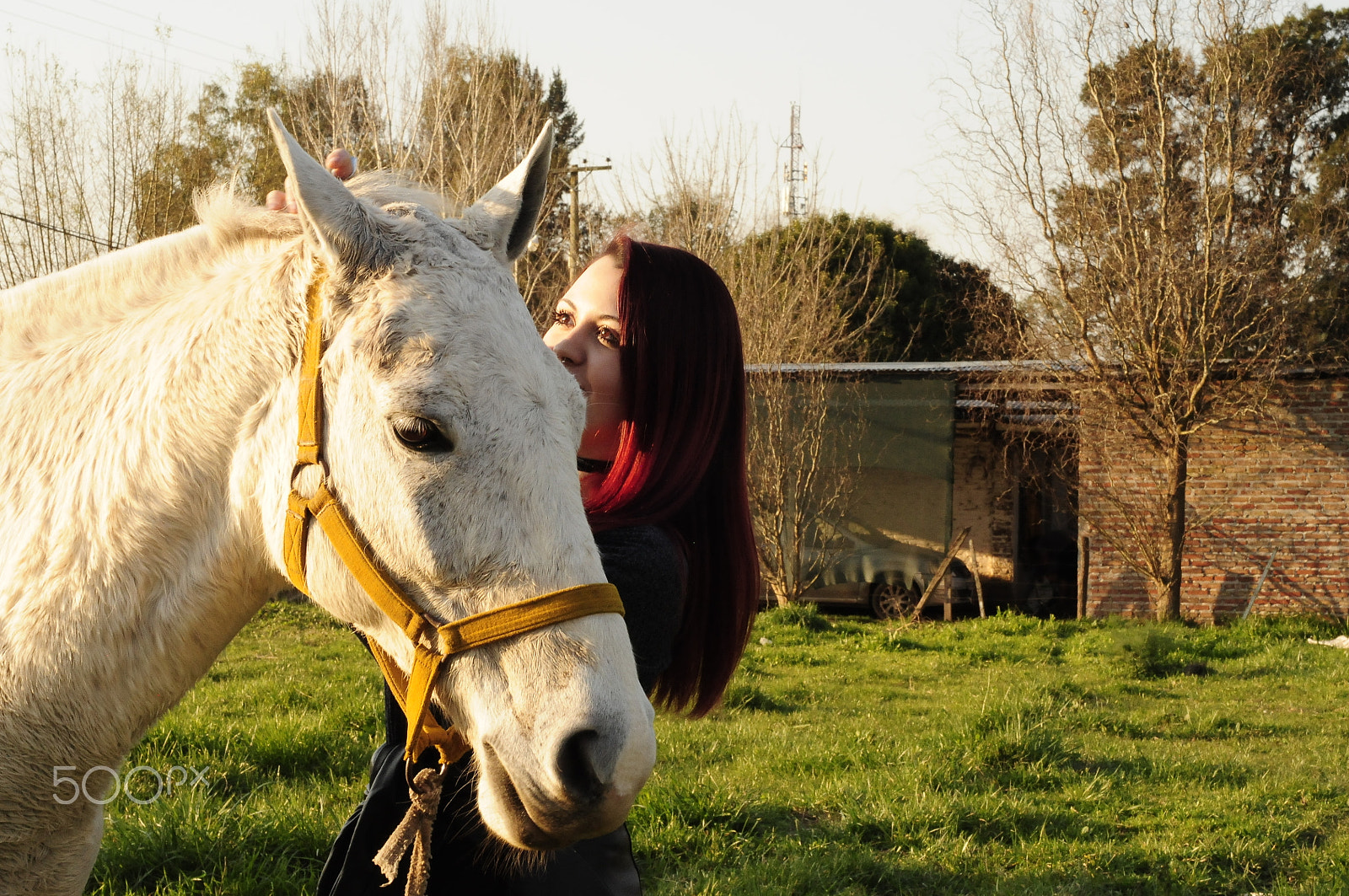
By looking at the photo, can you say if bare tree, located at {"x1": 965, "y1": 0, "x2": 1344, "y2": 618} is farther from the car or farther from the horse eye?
the horse eye

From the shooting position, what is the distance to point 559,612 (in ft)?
4.43

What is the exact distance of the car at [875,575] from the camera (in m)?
14.5

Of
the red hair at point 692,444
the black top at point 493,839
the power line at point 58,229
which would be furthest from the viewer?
the power line at point 58,229

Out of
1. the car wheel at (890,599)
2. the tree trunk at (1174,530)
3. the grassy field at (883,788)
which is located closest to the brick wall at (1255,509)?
the tree trunk at (1174,530)

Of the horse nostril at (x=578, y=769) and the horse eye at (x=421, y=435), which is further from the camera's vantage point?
the horse eye at (x=421, y=435)

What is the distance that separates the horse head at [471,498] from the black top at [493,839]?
0.28m

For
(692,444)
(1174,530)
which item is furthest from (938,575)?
(692,444)

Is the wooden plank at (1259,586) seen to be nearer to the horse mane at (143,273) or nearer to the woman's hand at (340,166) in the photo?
the woman's hand at (340,166)

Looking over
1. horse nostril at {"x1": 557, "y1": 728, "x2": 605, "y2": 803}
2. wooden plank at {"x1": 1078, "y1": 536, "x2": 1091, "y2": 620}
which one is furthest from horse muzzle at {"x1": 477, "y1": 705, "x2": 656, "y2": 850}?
wooden plank at {"x1": 1078, "y1": 536, "x2": 1091, "y2": 620}

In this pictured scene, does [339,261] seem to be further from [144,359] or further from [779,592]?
[779,592]

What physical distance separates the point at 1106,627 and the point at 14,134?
14.3 meters

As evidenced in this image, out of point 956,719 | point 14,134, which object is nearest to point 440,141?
point 14,134

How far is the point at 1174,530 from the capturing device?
1273 cm

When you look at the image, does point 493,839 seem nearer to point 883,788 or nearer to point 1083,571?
point 883,788
